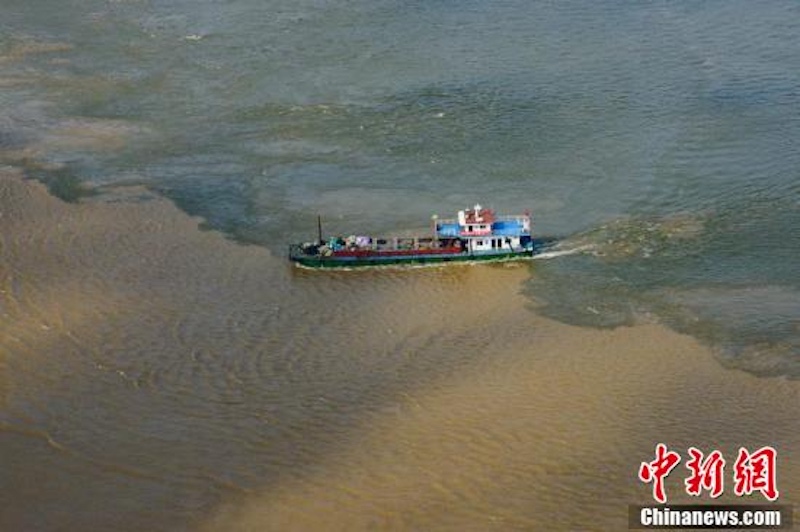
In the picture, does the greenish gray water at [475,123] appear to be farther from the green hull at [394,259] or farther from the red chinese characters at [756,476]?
the red chinese characters at [756,476]

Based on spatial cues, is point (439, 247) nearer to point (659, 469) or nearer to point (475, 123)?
point (475, 123)

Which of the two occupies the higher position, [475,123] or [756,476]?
[475,123]

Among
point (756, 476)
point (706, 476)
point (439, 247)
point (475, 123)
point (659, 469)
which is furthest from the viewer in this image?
point (475, 123)

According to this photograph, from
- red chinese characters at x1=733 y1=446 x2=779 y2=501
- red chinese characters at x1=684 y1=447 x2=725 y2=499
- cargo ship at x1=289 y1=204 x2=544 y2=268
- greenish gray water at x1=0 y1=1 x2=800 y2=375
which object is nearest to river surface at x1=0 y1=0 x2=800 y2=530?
greenish gray water at x1=0 y1=1 x2=800 y2=375

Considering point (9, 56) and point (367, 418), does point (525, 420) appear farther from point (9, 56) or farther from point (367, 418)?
point (9, 56)

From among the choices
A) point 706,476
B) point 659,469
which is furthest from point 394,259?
point 706,476

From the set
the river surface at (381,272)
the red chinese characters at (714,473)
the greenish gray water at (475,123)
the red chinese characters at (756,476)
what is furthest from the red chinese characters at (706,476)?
the greenish gray water at (475,123)

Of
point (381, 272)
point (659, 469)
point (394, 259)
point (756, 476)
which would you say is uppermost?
point (394, 259)
